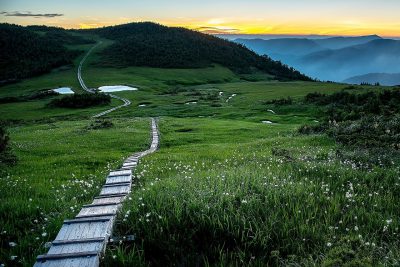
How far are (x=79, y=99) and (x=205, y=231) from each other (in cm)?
8902

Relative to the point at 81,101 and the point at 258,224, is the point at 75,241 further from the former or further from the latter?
the point at 81,101

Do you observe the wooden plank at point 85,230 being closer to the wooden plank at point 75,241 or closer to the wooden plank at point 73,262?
the wooden plank at point 75,241

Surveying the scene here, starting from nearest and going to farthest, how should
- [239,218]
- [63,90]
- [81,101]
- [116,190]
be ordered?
[239,218]
[116,190]
[81,101]
[63,90]

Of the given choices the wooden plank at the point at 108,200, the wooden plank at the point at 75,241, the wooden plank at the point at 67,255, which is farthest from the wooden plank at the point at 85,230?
the wooden plank at the point at 108,200

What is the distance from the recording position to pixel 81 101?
90.4 meters

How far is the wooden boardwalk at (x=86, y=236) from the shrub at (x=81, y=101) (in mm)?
82742

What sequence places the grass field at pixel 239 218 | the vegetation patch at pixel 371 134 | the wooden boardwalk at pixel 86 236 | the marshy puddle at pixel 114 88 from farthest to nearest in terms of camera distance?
the marshy puddle at pixel 114 88 → the vegetation patch at pixel 371 134 → the grass field at pixel 239 218 → the wooden boardwalk at pixel 86 236

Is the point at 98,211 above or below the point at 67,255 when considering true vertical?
below

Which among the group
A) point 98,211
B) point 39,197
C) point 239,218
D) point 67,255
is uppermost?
point 239,218

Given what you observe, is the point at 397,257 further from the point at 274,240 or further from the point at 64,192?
the point at 64,192

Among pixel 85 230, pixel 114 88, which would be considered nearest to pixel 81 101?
pixel 114 88

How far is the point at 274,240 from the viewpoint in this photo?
7598 mm

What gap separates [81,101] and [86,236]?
87487mm

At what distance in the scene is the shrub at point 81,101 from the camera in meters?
89.5
